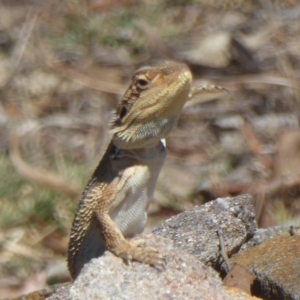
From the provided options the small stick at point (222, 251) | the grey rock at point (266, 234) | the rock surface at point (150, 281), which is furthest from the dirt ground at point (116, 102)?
the rock surface at point (150, 281)

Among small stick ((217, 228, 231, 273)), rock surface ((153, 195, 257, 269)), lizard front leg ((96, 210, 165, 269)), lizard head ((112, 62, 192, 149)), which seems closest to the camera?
lizard front leg ((96, 210, 165, 269))

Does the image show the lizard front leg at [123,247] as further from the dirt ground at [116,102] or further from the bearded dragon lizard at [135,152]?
the dirt ground at [116,102]

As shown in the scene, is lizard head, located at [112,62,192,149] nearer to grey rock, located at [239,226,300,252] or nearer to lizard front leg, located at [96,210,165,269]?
lizard front leg, located at [96,210,165,269]

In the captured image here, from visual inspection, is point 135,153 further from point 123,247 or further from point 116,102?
point 116,102

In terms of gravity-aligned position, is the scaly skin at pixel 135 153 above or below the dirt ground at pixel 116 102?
above

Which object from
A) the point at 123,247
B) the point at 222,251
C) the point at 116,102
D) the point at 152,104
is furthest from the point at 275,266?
the point at 116,102

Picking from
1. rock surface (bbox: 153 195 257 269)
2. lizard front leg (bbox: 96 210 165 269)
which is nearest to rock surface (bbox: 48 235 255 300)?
lizard front leg (bbox: 96 210 165 269)
